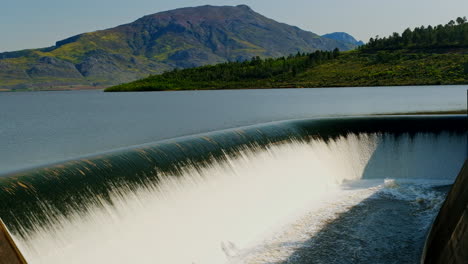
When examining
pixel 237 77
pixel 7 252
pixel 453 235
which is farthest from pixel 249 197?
pixel 237 77

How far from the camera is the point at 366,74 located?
94312 mm

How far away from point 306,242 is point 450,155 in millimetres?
13102

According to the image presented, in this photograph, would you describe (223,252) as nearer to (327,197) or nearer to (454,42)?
(327,197)

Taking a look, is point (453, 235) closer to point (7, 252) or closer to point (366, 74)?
point (7, 252)

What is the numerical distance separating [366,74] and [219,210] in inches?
3382

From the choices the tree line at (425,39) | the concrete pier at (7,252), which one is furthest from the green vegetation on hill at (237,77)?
the concrete pier at (7,252)

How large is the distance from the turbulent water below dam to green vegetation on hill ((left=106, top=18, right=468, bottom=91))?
204ft

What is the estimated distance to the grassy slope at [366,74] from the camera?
83562 mm

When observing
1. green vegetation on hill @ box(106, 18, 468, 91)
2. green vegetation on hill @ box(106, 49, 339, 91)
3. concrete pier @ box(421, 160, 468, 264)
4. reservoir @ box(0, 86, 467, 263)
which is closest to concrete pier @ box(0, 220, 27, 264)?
reservoir @ box(0, 86, 467, 263)

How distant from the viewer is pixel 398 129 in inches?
937

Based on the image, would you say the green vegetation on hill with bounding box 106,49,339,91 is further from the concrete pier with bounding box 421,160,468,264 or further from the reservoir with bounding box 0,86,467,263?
the concrete pier with bounding box 421,160,468,264

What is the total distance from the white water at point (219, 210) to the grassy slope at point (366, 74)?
65927 mm

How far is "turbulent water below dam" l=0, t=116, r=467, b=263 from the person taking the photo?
10312 millimetres

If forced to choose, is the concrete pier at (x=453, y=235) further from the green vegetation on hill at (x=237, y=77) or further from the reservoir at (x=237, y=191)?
the green vegetation on hill at (x=237, y=77)
